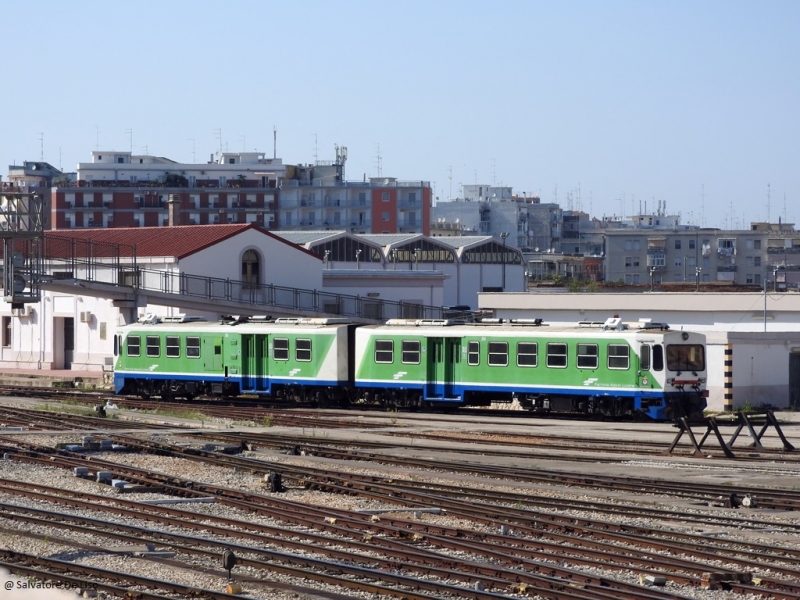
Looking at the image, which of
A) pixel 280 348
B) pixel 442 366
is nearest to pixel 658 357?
pixel 442 366

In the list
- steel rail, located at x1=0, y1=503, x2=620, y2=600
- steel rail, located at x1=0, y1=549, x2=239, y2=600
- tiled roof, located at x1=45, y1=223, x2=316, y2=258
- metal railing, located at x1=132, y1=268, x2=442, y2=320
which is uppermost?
tiled roof, located at x1=45, y1=223, x2=316, y2=258

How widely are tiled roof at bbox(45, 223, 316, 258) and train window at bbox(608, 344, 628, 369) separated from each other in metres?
24.3

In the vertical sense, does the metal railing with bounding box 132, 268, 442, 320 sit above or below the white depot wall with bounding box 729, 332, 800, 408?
above

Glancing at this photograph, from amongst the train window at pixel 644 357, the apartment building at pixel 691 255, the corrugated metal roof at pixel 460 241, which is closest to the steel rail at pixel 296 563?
the train window at pixel 644 357

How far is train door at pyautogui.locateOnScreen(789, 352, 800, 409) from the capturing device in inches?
1570

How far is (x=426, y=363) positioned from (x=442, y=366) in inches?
20.4

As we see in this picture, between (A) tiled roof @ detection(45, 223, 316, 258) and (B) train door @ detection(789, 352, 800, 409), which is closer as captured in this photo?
(B) train door @ detection(789, 352, 800, 409)

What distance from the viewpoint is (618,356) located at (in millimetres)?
34594

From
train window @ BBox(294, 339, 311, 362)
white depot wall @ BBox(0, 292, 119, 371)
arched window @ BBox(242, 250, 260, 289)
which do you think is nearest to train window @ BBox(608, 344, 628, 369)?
train window @ BBox(294, 339, 311, 362)

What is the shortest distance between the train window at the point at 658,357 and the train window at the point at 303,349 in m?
11.5

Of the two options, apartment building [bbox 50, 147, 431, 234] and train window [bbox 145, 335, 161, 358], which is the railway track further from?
apartment building [bbox 50, 147, 431, 234]

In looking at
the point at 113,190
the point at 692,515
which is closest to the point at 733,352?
the point at 692,515

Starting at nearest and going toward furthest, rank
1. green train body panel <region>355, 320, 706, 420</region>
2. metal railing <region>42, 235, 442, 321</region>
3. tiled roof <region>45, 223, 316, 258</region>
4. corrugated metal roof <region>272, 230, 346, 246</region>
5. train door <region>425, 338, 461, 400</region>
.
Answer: green train body panel <region>355, 320, 706, 420</region> < train door <region>425, 338, 461, 400</region> < metal railing <region>42, 235, 442, 321</region> < tiled roof <region>45, 223, 316, 258</region> < corrugated metal roof <region>272, 230, 346, 246</region>

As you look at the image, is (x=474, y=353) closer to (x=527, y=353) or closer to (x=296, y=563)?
(x=527, y=353)
